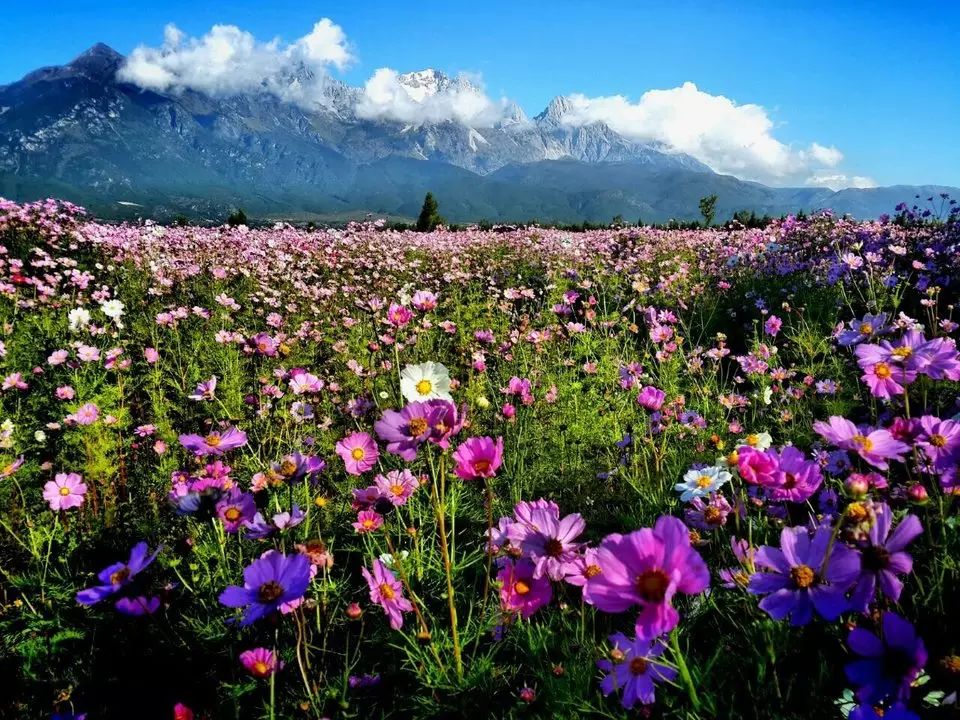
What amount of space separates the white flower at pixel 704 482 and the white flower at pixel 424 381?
0.62m

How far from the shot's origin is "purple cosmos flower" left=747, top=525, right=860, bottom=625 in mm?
778

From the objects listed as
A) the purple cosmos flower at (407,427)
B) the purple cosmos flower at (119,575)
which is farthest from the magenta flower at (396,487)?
the purple cosmos flower at (119,575)

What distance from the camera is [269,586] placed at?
0.99 m

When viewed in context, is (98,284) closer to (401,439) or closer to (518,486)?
(518,486)

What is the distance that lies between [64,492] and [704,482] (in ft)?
7.34

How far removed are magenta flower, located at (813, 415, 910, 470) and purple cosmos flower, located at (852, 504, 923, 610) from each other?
0.74 feet

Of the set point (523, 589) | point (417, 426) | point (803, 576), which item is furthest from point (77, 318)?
point (803, 576)

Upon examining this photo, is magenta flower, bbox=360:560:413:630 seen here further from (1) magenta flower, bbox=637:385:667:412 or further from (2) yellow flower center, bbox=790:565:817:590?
(1) magenta flower, bbox=637:385:667:412

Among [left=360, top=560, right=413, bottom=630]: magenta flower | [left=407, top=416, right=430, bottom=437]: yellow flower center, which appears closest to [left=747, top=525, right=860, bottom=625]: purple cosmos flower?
[left=407, top=416, right=430, bottom=437]: yellow flower center

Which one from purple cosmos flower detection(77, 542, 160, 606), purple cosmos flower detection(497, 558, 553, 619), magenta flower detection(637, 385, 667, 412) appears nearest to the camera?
purple cosmos flower detection(497, 558, 553, 619)

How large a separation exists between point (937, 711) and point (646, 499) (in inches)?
48.0

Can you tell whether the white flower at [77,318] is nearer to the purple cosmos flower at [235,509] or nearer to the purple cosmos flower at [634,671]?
the purple cosmos flower at [235,509]

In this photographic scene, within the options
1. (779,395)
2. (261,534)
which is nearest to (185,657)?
(261,534)

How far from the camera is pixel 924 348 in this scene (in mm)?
1313
